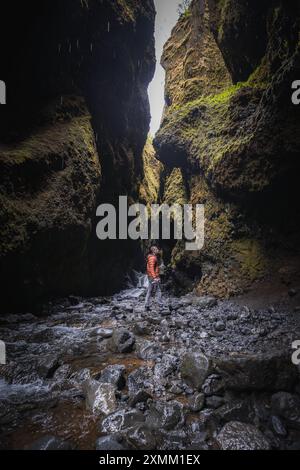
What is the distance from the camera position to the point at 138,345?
17.6ft

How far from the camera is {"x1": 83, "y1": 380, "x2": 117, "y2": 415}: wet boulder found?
331cm

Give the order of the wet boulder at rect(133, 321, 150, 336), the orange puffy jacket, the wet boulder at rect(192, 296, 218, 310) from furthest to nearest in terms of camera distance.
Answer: the orange puffy jacket
the wet boulder at rect(192, 296, 218, 310)
the wet boulder at rect(133, 321, 150, 336)

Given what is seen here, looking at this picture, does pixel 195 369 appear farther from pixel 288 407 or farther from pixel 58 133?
pixel 58 133

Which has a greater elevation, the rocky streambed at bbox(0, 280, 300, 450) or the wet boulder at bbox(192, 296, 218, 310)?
the wet boulder at bbox(192, 296, 218, 310)

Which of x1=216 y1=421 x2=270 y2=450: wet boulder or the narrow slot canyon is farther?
the narrow slot canyon

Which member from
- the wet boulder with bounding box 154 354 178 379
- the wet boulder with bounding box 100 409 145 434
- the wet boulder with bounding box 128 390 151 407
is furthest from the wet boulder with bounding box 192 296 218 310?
the wet boulder with bounding box 100 409 145 434

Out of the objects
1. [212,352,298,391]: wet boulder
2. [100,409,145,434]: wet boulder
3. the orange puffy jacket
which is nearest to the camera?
[100,409,145,434]: wet boulder

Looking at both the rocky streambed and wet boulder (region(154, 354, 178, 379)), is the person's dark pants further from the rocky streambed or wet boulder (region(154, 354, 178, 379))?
wet boulder (region(154, 354, 178, 379))

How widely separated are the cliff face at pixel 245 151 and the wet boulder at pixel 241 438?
240 inches

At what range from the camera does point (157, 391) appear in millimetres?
3727

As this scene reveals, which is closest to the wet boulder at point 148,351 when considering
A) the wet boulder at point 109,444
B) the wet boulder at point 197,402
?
the wet boulder at point 197,402

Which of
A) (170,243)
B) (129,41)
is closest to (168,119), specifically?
(129,41)

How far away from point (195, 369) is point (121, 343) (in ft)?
6.50

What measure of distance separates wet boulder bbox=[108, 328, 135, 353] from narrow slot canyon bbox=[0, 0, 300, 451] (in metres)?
0.05
